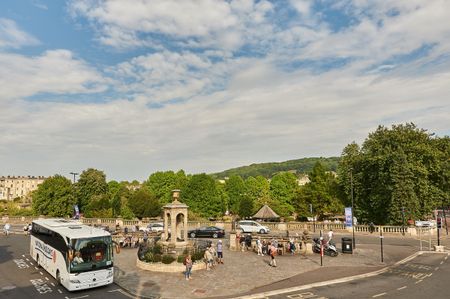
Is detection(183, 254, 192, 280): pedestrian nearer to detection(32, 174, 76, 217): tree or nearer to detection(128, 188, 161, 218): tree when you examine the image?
detection(128, 188, 161, 218): tree

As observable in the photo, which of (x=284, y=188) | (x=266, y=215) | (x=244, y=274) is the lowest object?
(x=244, y=274)

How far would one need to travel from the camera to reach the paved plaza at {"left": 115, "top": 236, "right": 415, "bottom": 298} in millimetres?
18266

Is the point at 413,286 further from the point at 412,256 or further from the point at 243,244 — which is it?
the point at 243,244

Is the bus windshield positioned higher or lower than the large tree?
lower

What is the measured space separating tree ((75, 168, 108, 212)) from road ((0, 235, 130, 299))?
55834 millimetres

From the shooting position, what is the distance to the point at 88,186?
271 feet

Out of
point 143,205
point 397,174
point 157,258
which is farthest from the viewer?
point 143,205

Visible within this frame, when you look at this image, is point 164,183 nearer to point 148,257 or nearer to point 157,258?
point 148,257

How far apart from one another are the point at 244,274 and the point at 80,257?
32.2ft

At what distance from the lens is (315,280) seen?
66.0 feet

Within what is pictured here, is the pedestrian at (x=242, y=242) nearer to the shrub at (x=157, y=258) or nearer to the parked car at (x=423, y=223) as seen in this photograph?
the shrub at (x=157, y=258)

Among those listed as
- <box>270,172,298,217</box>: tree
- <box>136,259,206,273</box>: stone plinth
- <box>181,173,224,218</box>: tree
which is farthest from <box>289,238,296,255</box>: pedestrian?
<box>270,172,298,217</box>: tree

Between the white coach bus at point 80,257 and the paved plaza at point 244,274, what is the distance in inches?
70.6

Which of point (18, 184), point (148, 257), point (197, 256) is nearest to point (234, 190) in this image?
point (197, 256)
